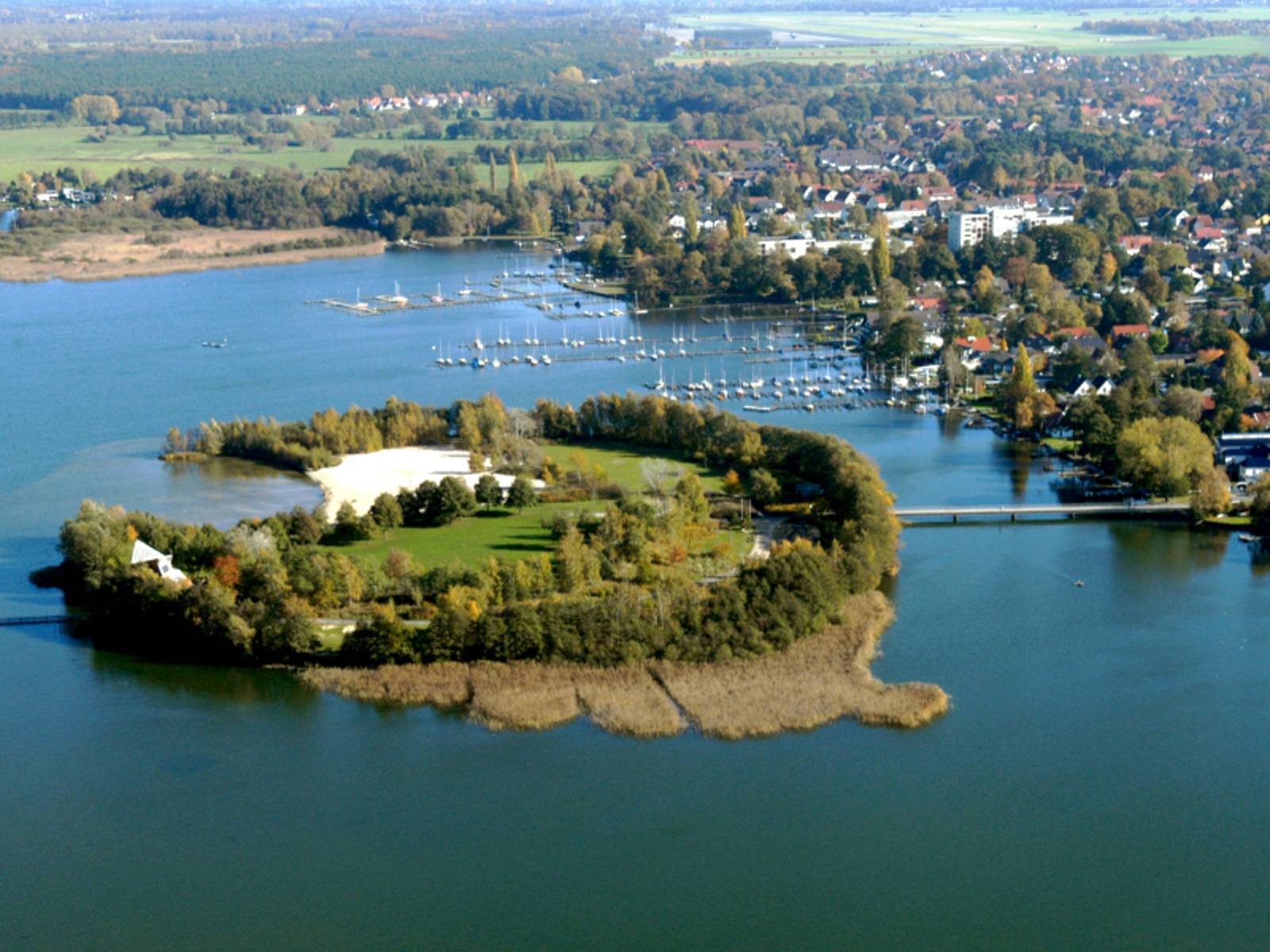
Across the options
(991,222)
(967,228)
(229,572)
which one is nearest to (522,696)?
(229,572)

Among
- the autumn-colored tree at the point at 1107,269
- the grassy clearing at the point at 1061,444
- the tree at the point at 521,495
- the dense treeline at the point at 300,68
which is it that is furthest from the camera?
the dense treeline at the point at 300,68

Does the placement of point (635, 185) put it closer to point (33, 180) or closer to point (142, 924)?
point (33, 180)

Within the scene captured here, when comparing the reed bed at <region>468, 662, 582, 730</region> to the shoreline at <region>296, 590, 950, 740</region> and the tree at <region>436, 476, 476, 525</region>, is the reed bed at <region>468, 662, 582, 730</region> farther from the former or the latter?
the tree at <region>436, 476, 476, 525</region>

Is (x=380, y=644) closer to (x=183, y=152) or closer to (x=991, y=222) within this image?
(x=991, y=222)

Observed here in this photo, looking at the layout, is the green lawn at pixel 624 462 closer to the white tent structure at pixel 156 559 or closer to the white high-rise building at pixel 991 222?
the white tent structure at pixel 156 559

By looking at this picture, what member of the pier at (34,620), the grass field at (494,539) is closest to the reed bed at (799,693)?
the grass field at (494,539)
